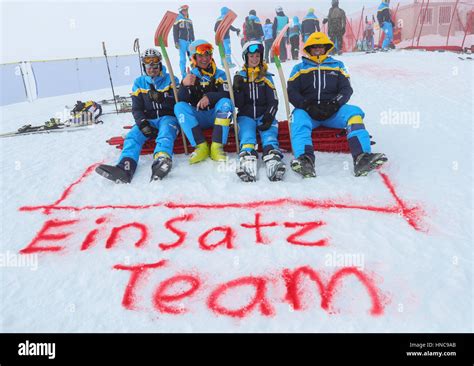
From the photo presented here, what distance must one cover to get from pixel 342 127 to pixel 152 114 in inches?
95.4

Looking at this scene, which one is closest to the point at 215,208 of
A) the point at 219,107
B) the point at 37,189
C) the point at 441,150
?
the point at 219,107

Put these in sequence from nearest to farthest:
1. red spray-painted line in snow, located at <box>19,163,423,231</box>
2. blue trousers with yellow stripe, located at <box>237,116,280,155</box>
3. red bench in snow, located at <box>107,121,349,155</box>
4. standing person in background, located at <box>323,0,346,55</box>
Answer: red spray-painted line in snow, located at <box>19,163,423,231</box> < blue trousers with yellow stripe, located at <box>237,116,280,155</box> < red bench in snow, located at <box>107,121,349,155</box> < standing person in background, located at <box>323,0,346,55</box>

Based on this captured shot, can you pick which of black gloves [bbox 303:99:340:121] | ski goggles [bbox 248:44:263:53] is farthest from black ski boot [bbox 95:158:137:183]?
black gloves [bbox 303:99:340:121]

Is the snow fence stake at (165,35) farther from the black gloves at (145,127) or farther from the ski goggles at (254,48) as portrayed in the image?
the ski goggles at (254,48)

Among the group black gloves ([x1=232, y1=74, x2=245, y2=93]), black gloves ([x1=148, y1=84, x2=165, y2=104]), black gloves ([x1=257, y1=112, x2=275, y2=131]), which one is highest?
black gloves ([x1=232, y1=74, x2=245, y2=93])

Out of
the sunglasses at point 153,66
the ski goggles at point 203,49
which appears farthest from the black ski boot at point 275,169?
the sunglasses at point 153,66

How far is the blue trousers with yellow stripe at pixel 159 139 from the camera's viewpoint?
13.9 ft

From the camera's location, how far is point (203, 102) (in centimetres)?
421

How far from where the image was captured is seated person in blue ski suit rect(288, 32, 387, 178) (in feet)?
12.9

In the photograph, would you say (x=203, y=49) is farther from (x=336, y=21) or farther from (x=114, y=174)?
(x=336, y=21)

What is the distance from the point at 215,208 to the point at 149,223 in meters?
0.63

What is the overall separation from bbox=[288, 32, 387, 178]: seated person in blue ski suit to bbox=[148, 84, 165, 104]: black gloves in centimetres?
162

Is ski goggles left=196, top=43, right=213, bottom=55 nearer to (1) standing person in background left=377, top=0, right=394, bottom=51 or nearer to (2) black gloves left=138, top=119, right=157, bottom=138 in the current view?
(2) black gloves left=138, top=119, right=157, bottom=138

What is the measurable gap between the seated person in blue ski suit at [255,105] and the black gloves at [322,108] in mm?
416
